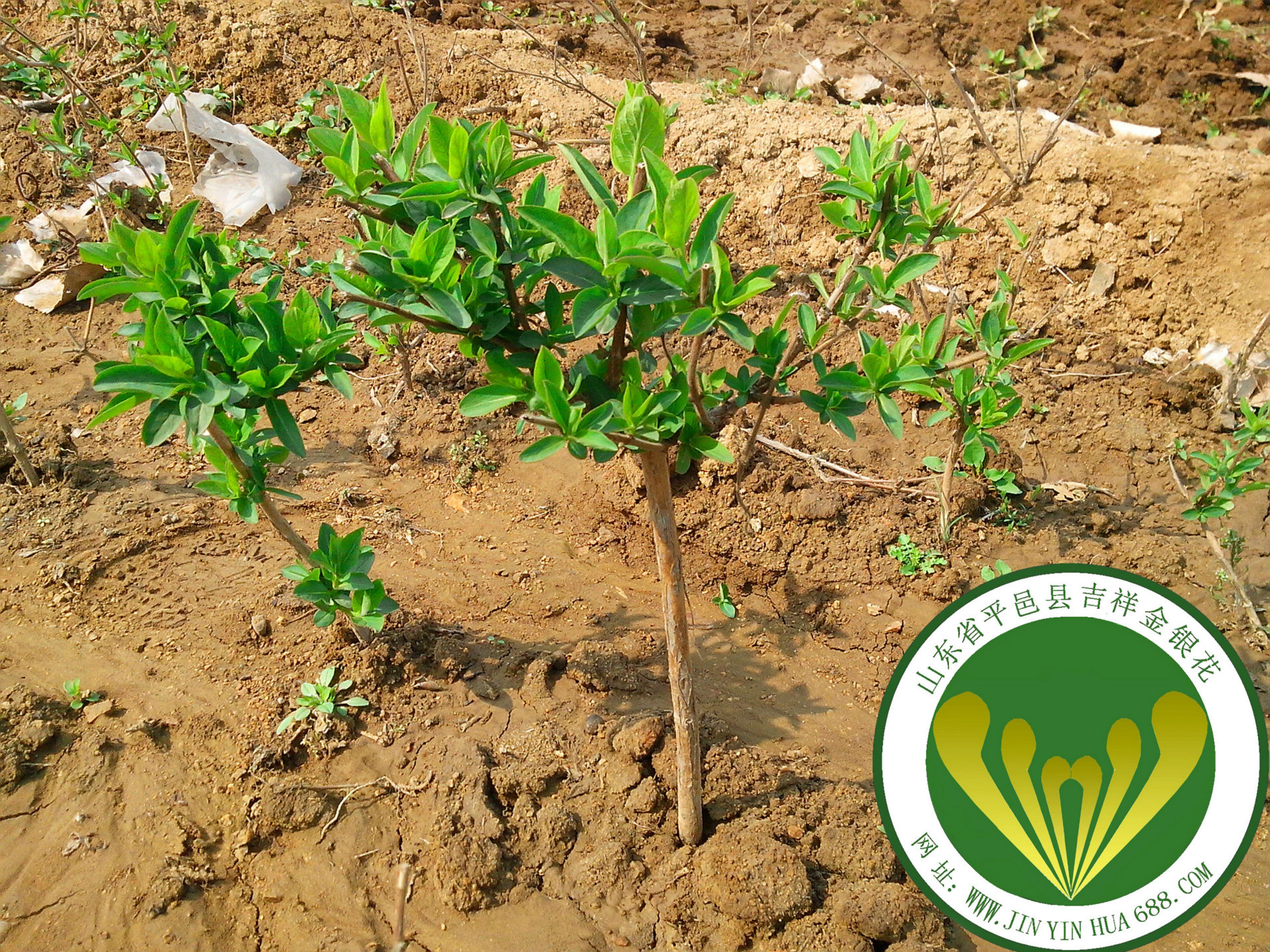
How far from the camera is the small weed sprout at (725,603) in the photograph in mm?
3385

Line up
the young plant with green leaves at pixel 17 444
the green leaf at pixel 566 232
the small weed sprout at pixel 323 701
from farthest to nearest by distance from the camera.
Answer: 1. the young plant with green leaves at pixel 17 444
2. the small weed sprout at pixel 323 701
3. the green leaf at pixel 566 232

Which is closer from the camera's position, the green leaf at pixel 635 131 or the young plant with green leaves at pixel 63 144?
the green leaf at pixel 635 131

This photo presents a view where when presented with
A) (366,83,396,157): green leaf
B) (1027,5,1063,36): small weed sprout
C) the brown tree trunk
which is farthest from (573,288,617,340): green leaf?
(1027,5,1063,36): small weed sprout

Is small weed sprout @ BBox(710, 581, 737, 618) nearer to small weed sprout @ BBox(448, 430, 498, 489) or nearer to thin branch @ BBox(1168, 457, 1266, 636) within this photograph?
small weed sprout @ BBox(448, 430, 498, 489)

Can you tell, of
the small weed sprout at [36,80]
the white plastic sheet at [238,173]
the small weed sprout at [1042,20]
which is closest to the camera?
the white plastic sheet at [238,173]

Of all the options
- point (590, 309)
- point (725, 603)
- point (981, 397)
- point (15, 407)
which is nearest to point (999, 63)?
point (981, 397)

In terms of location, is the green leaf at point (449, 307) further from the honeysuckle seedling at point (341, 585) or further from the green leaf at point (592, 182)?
the honeysuckle seedling at point (341, 585)

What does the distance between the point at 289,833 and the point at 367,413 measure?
2.21 metres

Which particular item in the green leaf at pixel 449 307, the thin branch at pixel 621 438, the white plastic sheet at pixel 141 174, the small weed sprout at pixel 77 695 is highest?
the green leaf at pixel 449 307

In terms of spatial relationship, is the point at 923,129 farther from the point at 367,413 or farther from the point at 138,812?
the point at 138,812

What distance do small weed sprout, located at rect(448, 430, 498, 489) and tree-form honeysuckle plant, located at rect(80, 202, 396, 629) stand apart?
165 cm

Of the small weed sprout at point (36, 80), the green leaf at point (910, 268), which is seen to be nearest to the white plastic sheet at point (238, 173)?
the small weed sprout at point (36, 80)

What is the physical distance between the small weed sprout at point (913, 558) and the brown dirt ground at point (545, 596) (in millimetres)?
45

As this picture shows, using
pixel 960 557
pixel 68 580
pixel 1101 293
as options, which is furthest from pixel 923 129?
pixel 68 580
